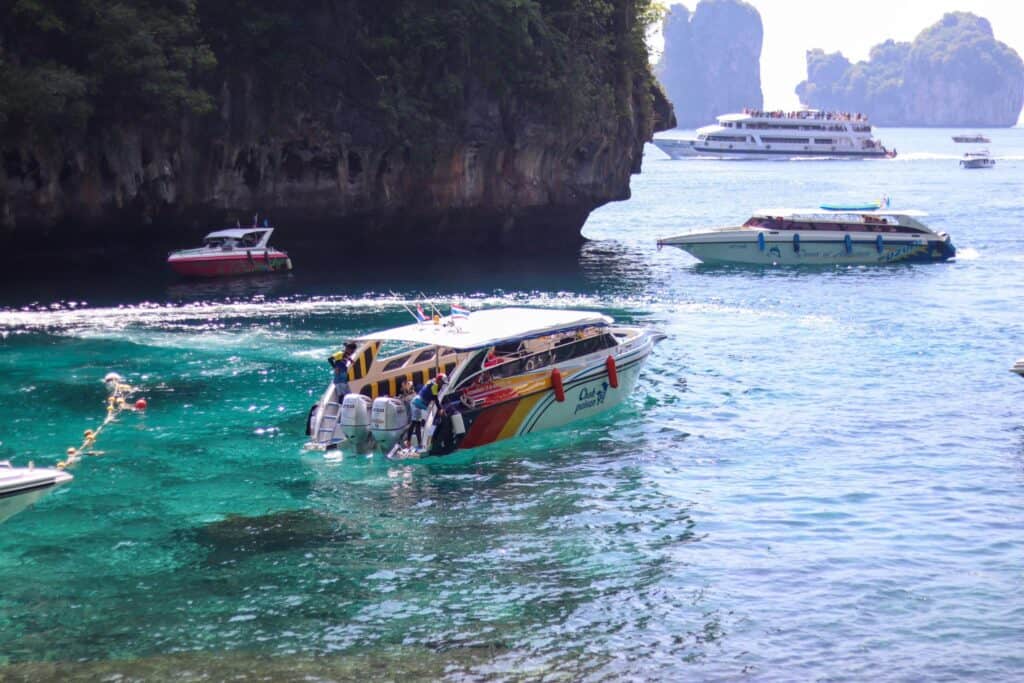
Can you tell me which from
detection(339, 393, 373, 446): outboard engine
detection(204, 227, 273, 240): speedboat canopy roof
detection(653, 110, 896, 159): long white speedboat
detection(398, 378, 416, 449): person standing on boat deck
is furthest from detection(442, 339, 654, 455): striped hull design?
detection(653, 110, 896, 159): long white speedboat

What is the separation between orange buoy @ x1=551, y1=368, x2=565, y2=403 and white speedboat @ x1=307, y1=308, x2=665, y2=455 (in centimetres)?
2

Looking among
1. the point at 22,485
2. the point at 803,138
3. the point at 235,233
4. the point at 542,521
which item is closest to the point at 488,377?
the point at 542,521

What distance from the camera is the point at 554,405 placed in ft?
91.6

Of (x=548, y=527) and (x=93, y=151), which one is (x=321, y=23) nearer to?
(x=93, y=151)

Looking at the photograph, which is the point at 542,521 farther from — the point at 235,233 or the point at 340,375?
the point at 235,233

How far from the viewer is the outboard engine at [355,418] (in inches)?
1017

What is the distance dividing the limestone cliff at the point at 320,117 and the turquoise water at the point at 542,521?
748 centimetres

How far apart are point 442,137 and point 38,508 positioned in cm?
3416

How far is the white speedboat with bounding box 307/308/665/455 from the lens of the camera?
25828mm

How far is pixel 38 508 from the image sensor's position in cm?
2247

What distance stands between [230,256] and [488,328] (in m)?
25.1

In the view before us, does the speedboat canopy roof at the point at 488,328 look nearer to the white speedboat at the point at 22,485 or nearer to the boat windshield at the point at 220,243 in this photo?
the white speedboat at the point at 22,485

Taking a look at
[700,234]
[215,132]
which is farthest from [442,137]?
[700,234]

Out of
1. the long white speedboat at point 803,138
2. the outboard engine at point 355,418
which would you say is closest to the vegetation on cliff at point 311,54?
the outboard engine at point 355,418
